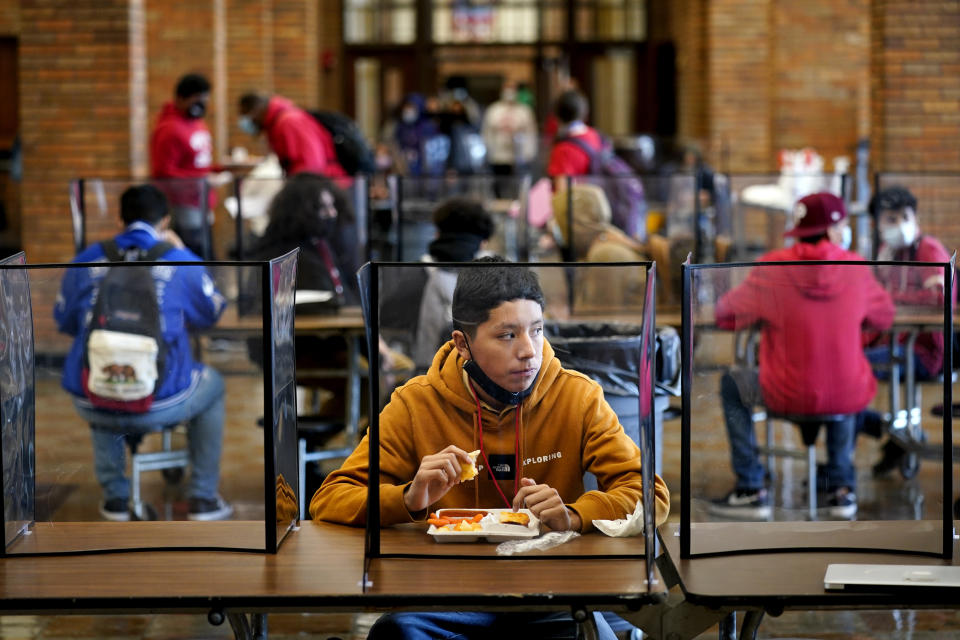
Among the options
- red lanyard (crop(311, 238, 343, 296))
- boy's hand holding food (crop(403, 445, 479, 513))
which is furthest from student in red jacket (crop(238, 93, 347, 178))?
boy's hand holding food (crop(403, 445, 479, 513))

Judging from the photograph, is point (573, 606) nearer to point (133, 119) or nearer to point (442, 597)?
point (442, 597)

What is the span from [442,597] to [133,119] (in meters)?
7.65

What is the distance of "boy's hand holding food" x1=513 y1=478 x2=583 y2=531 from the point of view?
297cm

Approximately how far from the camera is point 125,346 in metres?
4.56

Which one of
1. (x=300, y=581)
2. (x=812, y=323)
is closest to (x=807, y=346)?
(x=812, y=323)

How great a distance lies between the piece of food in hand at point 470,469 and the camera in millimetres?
2961

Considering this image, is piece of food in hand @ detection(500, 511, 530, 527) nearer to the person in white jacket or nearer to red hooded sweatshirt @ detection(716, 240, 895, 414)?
red hooded sweatshirt @ detection(716, 240, 895, 414)

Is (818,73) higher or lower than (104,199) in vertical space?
higher

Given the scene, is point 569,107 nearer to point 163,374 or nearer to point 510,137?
point 163,374

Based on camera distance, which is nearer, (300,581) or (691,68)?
(300,581)

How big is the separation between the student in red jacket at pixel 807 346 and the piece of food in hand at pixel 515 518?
0.90 meters

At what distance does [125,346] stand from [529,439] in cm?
199

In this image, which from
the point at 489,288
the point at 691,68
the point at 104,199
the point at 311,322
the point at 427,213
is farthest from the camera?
the point at 691,68

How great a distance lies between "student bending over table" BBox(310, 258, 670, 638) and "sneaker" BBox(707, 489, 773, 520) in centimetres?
237
